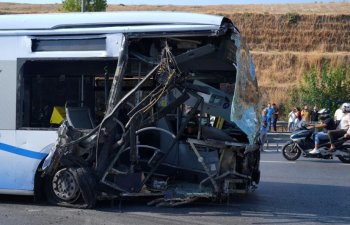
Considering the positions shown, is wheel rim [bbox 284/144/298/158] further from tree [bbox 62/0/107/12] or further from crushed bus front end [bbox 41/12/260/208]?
tree [bbox 62/0/107/12]

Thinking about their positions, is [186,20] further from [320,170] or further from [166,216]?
[320,170]

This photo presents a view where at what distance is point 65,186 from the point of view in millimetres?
9234

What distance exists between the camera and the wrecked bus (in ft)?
29.5

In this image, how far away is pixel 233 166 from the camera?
9.41 m

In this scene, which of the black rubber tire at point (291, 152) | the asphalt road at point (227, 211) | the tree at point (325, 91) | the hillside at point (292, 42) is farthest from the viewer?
the hillside at point (292, 42)

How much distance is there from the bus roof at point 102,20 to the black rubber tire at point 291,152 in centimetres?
891

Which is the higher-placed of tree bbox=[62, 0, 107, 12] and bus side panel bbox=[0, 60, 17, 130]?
tree bbox=[62, 0, 107, 12]

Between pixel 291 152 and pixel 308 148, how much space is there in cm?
53

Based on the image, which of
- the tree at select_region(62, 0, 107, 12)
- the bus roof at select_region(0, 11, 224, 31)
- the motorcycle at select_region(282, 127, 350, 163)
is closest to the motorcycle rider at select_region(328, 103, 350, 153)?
the motorcycle at select_region(282, 127, 350, 163)

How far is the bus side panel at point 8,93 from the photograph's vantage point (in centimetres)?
938

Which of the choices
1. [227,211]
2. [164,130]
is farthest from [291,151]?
[227,211]

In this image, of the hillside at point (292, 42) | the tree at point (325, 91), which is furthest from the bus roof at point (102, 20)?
the hillside at point (292, 42)

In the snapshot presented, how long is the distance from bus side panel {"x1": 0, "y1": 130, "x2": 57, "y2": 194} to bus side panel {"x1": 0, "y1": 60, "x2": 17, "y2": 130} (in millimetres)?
146

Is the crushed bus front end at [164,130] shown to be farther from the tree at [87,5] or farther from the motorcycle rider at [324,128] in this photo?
the tree at [87,5]
